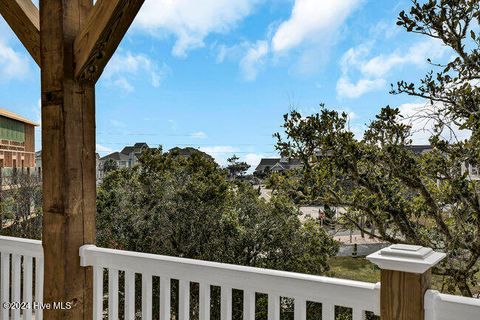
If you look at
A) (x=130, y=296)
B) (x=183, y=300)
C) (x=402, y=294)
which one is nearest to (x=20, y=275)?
(x=130, y=296)

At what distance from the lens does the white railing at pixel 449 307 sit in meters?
1.08

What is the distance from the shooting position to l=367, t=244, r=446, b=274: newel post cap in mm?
1123

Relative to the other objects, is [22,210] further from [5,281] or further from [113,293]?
[113,293]

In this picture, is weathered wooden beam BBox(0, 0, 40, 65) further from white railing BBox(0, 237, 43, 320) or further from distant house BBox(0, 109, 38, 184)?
distant house BBox(0, 109, 38, 184)

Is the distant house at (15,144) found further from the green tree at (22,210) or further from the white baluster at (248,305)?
the white baluster at (248,305)

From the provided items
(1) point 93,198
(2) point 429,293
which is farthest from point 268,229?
(2) point 429,293

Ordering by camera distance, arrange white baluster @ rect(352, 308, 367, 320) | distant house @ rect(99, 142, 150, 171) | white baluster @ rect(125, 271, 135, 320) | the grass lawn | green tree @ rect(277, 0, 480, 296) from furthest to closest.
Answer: distant house @ rect(99, 142, 150, 171) < the grass lawn < green tree @ rect(277, 0, 480, 296) < white baluster @ rect(125, 271, 135, 320) < white baluster @ rect(352, 308, 367, 320)

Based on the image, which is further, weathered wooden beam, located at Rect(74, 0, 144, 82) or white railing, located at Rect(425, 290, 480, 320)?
weathered wooden beam, located at Rect(74, 0, 144, 82)

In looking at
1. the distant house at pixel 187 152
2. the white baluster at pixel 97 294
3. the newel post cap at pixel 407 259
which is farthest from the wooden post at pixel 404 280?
the distant house at pixel 187 152

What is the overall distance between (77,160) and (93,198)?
219mm

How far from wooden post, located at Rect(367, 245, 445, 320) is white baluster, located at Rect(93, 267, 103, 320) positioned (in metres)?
1.34

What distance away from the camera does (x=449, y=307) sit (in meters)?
Result: 1.11

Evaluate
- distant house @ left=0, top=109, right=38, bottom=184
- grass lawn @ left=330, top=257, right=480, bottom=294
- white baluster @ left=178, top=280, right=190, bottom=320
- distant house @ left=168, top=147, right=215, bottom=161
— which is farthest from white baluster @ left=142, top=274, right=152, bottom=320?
distant house @ left=168, top=147, right=215, bottom=161

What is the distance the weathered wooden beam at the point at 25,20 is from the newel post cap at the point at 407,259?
1877 millimetres
